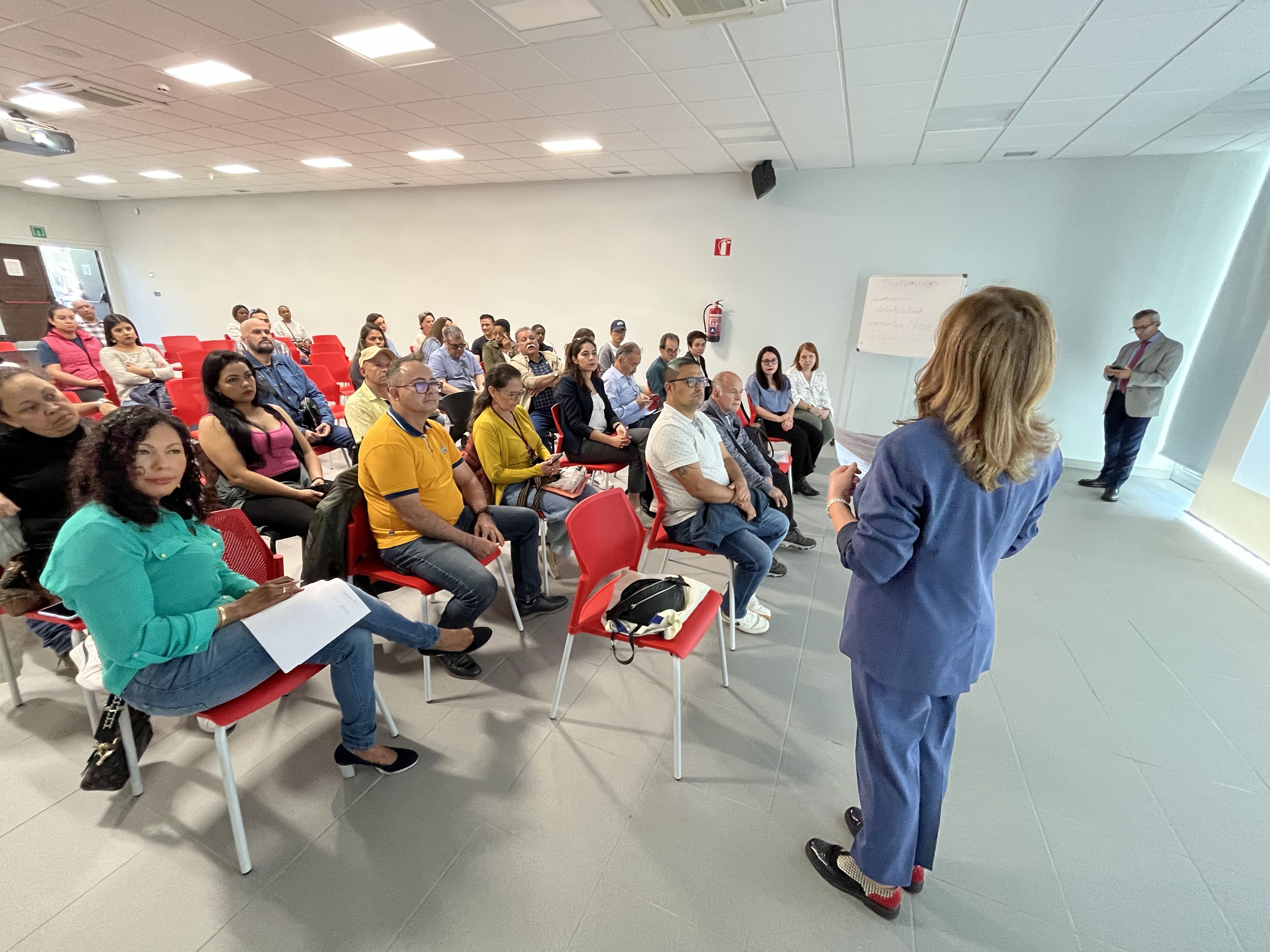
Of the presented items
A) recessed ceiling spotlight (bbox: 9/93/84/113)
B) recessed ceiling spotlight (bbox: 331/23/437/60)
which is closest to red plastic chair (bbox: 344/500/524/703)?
recessed ceiling spotlight (bbox: 331/23/437/60)

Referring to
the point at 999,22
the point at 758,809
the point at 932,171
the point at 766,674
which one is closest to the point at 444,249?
the point at 932,171

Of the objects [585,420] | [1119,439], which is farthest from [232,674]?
[1119,439]

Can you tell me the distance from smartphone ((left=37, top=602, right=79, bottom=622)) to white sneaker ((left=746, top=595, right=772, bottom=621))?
261 centimetres

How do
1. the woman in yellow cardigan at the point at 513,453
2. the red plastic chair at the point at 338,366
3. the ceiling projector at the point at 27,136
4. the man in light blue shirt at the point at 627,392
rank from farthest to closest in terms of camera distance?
the red plastic chair at the point at 338,366, the ceiling projector at the point at 27,136, the man in light blue shirt at the point at 627,392, the woman in yellow cardigan at the point at 513,453

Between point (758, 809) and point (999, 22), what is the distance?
3.93 m

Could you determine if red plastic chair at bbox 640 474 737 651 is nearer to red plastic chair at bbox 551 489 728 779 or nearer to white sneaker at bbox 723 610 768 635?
white sneaker at bbox 723 610 768 635

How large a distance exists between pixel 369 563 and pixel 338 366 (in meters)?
5.63

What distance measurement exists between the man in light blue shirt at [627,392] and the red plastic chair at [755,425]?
73cm

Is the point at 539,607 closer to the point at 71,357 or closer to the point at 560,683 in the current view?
the point at 560,683

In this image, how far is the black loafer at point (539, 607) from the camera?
275 cm

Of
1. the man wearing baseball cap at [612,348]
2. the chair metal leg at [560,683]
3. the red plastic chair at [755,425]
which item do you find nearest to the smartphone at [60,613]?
the chair metal leg at [560,683]

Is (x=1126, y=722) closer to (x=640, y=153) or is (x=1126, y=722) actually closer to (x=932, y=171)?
(x=932, y=171)

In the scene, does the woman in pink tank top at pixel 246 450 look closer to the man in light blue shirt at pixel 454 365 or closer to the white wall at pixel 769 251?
the man in light blue shirt at pixel 454 365

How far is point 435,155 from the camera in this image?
5.98 m
